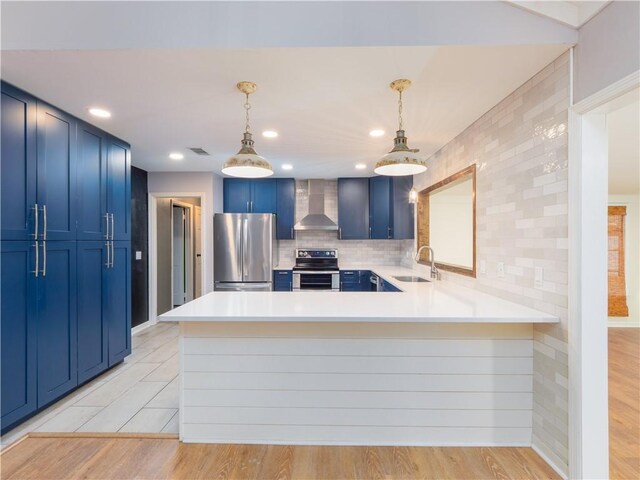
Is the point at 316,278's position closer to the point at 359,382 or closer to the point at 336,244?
the point at 336,244

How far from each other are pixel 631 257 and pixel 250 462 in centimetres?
656

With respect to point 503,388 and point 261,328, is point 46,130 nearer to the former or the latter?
point 261,328

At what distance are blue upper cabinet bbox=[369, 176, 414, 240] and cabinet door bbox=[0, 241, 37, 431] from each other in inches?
157

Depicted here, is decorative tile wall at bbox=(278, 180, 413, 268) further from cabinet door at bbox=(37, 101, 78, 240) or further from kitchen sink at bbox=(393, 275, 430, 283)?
cabinet door at bbox=(37, 101, 78, 240)

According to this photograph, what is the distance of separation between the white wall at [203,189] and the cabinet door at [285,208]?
3.18ft

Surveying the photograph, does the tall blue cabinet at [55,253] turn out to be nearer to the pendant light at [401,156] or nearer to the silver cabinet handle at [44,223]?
the silver cabinet handle at [44,223]

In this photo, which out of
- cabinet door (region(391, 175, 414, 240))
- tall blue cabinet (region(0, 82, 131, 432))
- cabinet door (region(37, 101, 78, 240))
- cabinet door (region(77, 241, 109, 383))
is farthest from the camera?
cabinet door (region(391, 175, 414, 240))

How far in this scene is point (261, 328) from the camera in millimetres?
1979

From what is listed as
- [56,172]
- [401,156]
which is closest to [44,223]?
[56,172]

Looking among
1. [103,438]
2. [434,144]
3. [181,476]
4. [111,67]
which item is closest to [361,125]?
[434,144]

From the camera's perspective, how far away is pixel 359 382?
6.48ft

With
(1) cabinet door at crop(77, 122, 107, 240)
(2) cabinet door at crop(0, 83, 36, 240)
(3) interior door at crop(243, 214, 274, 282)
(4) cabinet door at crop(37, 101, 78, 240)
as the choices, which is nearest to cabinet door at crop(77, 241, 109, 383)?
(1) cabinet door at crop(77, 122, 107, 240)

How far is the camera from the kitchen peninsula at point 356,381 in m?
1.95

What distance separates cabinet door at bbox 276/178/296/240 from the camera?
4938 millimetres
